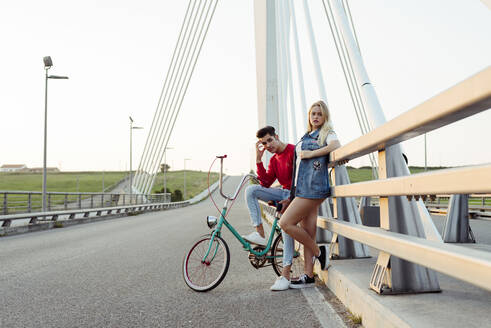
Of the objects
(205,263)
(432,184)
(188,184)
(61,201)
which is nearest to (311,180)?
(205,263)

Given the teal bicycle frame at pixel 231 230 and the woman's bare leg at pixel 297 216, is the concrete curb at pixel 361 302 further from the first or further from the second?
the teal bicycle frame at pixel 231 230

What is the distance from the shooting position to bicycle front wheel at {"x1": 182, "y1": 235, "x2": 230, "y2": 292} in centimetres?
496

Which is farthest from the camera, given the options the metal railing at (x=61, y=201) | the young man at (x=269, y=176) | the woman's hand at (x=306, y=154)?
the metal railing at (x=61, y=201)

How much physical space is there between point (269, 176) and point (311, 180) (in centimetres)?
100

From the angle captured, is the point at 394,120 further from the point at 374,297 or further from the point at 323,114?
the point at 323,114

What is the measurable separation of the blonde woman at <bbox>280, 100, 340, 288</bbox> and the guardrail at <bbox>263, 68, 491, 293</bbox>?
93 centimetres

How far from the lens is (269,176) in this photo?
5574mm

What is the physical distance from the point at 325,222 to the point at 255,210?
905 mm

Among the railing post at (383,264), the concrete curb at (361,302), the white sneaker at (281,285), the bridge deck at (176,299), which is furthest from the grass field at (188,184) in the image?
Result: the railing post at (383,264)

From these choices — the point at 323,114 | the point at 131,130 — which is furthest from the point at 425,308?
the point at 131,130

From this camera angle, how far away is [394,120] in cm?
291

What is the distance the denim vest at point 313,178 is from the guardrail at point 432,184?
0.93 metres

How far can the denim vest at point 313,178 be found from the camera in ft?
15.2

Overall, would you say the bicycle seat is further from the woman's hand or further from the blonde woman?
the woman's hand
